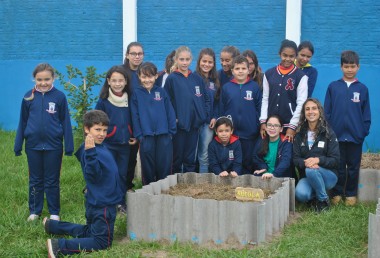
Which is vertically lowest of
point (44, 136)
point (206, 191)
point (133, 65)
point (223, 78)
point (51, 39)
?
point (206, 191)

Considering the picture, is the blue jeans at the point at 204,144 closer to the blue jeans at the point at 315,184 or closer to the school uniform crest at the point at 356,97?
the blue jeans at the point at 315,184

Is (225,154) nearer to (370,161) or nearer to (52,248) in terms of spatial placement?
(370,161)

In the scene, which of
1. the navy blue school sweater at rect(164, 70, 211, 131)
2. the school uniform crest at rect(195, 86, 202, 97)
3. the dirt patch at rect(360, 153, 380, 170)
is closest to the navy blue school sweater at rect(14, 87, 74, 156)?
the navy blue school sweater at rect(164, 70, 211, 131)

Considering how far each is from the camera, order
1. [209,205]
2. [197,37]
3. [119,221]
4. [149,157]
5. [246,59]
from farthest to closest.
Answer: [197,37], [246,59], [149,157], [119,221], [209,205]

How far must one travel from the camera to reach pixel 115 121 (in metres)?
6.72

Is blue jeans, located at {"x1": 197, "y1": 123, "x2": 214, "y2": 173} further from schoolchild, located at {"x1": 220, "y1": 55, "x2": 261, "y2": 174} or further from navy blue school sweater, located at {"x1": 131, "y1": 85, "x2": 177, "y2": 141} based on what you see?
navy blue school sweater, located at {"x1": 131, "y1": 85, "x2": 177, "y2": 141}

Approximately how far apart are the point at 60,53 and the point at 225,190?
673cm

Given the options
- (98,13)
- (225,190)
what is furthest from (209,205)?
(98,13)

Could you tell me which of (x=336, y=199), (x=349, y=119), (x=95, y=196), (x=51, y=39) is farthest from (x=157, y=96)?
(x=51, y=39)

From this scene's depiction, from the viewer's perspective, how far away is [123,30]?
11789mm

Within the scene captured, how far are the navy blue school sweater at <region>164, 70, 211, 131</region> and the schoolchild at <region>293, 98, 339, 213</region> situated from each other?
1160mm

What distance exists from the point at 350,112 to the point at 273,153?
996mm

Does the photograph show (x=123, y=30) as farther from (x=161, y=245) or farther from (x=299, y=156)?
(x=161, y=245)

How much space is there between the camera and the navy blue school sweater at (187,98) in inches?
283
